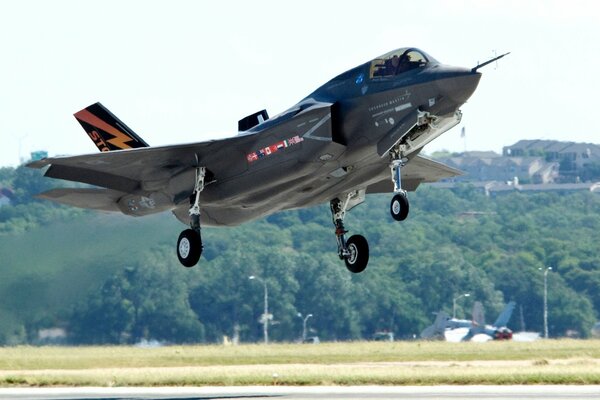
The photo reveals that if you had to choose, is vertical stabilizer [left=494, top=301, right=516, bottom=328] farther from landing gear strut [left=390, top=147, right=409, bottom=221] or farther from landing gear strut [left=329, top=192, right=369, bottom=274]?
landing gear strut [left=390, top=147, right=409, bottom=221]

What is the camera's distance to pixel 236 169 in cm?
2825

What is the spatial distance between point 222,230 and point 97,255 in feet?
82.9

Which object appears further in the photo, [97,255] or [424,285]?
[424,285]

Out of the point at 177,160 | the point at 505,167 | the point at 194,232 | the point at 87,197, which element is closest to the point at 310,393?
the point at 194,232

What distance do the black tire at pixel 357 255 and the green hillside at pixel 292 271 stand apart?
1127 cm

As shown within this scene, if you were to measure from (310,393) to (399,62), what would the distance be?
8358 millimetres

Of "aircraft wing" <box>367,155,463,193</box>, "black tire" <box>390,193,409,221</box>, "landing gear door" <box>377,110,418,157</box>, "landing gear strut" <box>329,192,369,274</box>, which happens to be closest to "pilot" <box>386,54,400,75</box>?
"landing gear door" <box>377,110,418,157</box>

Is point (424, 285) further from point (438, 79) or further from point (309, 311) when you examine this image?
point (438, 79)

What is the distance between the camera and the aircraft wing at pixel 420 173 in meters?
31.0

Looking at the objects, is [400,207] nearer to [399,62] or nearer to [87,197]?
[399,62]

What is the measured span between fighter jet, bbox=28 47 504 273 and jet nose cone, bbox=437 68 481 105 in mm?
20

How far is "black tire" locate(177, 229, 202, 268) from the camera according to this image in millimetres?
28906

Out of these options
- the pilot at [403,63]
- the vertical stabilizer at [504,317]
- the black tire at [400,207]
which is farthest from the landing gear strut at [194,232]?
the vertical stabilizer at [504,317]

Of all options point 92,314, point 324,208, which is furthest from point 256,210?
point 324,208
